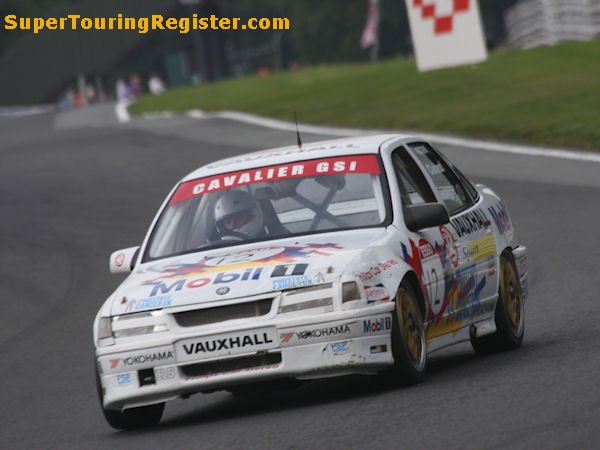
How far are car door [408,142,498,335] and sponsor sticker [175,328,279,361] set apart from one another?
1236 millimetres

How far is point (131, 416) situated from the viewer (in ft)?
27.5

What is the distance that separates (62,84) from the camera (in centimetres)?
8312

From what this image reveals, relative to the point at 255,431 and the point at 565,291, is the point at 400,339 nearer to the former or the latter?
the point at 255,431

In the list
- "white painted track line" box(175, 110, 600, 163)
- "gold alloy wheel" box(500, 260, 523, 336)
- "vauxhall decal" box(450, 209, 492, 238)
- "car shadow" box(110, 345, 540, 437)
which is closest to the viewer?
"car shadow" box(110, 345, 540, 437)

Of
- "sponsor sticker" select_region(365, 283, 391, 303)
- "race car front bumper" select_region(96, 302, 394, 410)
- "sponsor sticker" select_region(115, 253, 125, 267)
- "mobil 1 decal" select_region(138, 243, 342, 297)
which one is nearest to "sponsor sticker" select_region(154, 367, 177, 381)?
"race car front bumper" select_region(96, 302, 394, 410)

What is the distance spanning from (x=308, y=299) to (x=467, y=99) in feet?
78.0

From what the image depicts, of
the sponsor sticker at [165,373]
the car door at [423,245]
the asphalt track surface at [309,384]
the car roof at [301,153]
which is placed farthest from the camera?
the car roof at [301,153]

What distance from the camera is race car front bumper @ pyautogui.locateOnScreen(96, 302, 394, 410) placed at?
25.8 feet

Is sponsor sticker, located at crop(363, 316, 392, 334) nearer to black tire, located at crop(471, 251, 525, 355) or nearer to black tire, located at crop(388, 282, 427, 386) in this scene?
black tire, located at crop(388, 282, 427, 386)

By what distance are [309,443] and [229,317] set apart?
3.99ft

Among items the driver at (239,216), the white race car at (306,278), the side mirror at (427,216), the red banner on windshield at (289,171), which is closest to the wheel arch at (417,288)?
the white race car at (306,278)

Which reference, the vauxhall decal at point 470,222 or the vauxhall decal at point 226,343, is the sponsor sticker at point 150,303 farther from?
the vauxhall decal at point 470,222

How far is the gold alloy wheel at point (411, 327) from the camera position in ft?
26.7

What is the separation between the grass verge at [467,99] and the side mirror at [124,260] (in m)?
14.8
